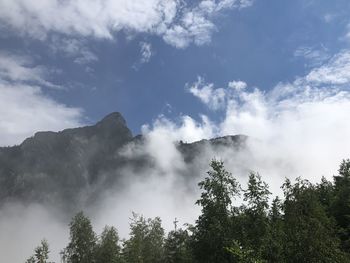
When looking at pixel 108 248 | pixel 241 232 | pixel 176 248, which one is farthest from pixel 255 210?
pixel 108 248

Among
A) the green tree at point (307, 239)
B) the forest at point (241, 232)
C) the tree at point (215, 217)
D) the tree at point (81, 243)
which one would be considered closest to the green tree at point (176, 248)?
the forest at point (241, 232)

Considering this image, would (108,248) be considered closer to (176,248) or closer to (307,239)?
(176,248)

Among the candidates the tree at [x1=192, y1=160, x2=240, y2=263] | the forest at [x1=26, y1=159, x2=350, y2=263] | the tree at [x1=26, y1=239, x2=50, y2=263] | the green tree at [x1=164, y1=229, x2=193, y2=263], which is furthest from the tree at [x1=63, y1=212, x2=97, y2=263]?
the tree at [x1=192, y1=160, x2=240, y2=263]

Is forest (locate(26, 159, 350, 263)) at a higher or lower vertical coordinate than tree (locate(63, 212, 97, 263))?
lower

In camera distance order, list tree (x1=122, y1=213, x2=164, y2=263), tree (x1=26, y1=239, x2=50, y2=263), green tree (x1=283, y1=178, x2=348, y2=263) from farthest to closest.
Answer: tree (x1=26, y1=239, x2=50, y2=263) → tree (x1=122, y1=213, x2=164, y2=263) → green tree (x1=283, y1=178, x2=348, y2=263)

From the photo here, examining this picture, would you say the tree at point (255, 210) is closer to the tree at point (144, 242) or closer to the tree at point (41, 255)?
the tree at point (144, 242)

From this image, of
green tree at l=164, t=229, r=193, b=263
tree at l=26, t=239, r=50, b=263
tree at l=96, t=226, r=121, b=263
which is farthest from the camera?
tree at l=96, t=226, r=121, b=263

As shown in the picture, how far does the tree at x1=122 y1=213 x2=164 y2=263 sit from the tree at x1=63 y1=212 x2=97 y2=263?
13453 millimetres

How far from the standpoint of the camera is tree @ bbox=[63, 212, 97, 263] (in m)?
99.0

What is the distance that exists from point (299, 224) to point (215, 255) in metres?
28.4

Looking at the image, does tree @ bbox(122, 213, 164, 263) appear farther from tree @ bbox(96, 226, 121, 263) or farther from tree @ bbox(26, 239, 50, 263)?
tree @ bbox(26, 239, 50, 263)

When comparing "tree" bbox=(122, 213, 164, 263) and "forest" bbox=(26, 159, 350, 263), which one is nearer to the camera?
"forest" bbox=(26, 159, 350, 263)


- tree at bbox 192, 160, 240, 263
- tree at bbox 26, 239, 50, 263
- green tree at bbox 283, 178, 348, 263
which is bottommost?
green tree at bbox 283, 178, 348, 263

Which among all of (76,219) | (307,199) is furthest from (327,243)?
(76,219)
